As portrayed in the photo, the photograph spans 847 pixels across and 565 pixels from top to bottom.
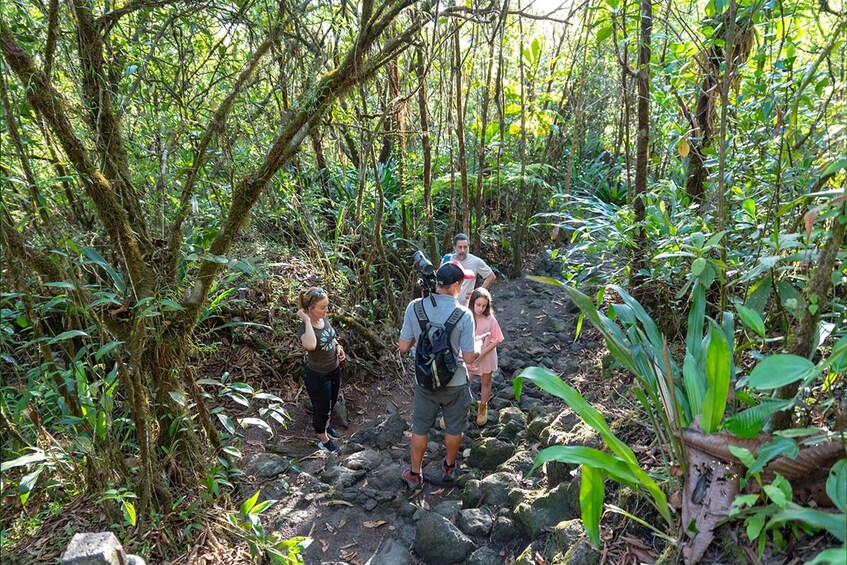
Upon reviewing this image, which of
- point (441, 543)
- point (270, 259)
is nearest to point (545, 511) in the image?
point (441, 543)

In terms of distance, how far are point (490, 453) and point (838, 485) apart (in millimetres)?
2655

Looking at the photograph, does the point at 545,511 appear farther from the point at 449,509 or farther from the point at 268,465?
the point at 268,465

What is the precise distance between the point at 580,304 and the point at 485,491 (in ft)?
5.93

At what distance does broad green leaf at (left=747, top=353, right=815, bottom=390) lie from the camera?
1.67 metres

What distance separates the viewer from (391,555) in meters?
3.37

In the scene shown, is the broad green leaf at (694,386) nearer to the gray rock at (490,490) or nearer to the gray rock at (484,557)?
the gray rock at (484,557)

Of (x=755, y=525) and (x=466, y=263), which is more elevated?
(x=466, y=263)

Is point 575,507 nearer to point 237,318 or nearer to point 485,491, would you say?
point 485,491

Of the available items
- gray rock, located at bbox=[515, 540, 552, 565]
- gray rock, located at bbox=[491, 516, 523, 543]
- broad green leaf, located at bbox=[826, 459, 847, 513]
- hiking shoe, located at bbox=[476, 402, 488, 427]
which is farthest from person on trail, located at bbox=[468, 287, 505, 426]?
broad green leaf, located at bbox=[826, 459, 847, 513]

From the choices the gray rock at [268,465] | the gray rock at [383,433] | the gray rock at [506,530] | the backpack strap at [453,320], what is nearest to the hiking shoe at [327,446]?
the gray rock at [383,433]

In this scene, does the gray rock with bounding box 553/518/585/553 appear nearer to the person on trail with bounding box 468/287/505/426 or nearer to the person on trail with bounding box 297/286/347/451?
the person on trail with bounding box 468/287/505/426

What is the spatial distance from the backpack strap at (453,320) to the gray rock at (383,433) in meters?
1.58

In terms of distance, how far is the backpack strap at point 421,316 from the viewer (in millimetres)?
3832

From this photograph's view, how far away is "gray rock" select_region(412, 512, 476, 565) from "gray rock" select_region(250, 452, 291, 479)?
4.33 feet
